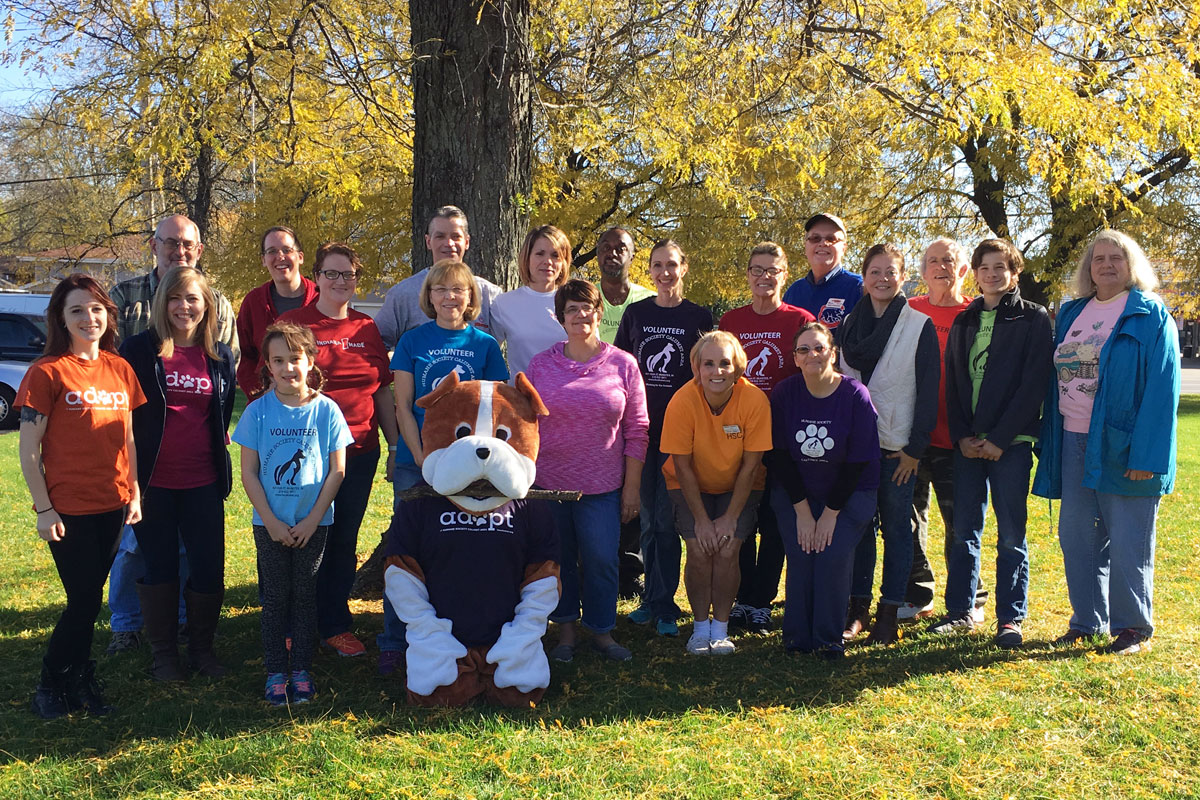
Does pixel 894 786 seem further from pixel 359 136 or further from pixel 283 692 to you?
pixel 359 136

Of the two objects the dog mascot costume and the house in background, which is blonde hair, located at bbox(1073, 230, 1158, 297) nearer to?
the dog mascot costume

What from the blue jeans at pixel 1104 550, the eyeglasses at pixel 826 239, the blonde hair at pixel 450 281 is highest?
the eyeglasses at pixel 826 239

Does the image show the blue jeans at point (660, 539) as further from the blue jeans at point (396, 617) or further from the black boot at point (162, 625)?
the black boot at point (162, 625)

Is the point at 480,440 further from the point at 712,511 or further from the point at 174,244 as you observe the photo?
the point at 174,244

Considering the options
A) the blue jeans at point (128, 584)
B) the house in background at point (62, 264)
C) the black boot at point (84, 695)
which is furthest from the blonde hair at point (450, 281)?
the house in background at point (62, 264)

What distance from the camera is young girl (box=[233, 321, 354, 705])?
163 inches

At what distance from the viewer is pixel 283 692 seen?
4117 mm

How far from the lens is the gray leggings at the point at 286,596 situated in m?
4.20

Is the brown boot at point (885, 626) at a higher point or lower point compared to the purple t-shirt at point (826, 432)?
lower

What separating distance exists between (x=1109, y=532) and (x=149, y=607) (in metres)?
4.77

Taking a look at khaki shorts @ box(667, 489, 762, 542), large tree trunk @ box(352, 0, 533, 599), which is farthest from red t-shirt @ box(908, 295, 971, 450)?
large tree trunk @ box(352, 0, 533, 599)

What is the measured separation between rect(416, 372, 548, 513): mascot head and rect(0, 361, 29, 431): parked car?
15.8 meters

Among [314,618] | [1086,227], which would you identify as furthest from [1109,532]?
[1086,227]

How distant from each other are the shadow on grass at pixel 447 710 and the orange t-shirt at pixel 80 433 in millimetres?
938
